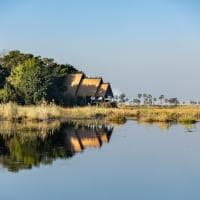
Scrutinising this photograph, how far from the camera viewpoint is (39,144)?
18188 mm

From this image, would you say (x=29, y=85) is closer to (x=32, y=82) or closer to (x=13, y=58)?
(x=32, y=82)

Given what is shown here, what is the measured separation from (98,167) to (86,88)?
3711 centimetres

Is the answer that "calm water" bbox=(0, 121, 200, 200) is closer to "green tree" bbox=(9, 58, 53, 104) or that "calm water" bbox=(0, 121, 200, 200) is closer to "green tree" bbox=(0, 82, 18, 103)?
"green tree" bbox=(0, 82, 18, 103)

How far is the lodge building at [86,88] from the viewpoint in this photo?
1930 inches

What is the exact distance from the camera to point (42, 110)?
Result: 101 feet

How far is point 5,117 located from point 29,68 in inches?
472

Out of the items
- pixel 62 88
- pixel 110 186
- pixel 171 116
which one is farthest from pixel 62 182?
pixel 62 88

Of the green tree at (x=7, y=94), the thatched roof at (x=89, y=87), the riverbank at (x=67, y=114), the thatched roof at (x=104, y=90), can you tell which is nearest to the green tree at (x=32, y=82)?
the green tree at (x=7, y=94)

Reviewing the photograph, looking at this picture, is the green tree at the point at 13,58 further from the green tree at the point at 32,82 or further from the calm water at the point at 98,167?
the calm water at the point at 98,167

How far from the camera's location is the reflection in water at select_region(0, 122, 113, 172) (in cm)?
1417

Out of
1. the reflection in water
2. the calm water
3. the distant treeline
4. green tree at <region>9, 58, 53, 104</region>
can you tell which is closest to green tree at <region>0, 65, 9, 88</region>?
the distant treeline

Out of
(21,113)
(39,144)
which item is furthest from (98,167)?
(21,113)

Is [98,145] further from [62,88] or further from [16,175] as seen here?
[62,88]

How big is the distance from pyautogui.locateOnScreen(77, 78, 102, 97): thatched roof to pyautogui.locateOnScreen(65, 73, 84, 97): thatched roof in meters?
0.79
